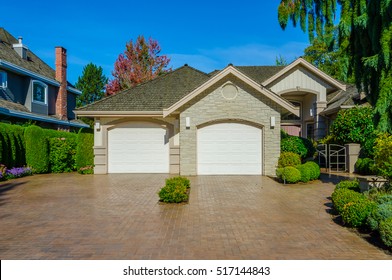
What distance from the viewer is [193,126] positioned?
16484 mm

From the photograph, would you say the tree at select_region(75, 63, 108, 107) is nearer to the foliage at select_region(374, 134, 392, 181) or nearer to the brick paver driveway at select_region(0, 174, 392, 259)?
the brick paver driveway at select_region(0, 174, 392, 259)

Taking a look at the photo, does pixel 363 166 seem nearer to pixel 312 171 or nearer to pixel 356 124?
pixel 356 124

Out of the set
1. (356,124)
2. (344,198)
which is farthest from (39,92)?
(344,198)

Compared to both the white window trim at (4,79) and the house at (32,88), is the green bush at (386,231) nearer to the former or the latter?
the house at (32,88)

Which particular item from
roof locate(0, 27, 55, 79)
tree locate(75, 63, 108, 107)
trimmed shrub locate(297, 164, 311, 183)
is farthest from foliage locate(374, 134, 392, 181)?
tree locate(75, 63, 108, 107)

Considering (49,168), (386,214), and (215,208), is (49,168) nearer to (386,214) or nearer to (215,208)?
(215,208)

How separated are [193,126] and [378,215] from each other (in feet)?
35.8

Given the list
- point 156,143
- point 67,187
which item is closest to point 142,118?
point 156,143

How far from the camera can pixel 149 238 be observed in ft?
21.1

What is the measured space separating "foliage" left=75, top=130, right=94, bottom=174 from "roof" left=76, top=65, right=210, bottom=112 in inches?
61.9

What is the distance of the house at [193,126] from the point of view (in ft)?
53.6

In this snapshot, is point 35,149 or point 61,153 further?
point 61,153

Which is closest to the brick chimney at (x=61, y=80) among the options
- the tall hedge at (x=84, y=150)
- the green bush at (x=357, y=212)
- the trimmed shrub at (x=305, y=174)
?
the tall hedge at (x=84, y=150)

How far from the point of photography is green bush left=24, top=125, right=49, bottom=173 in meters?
18.3
